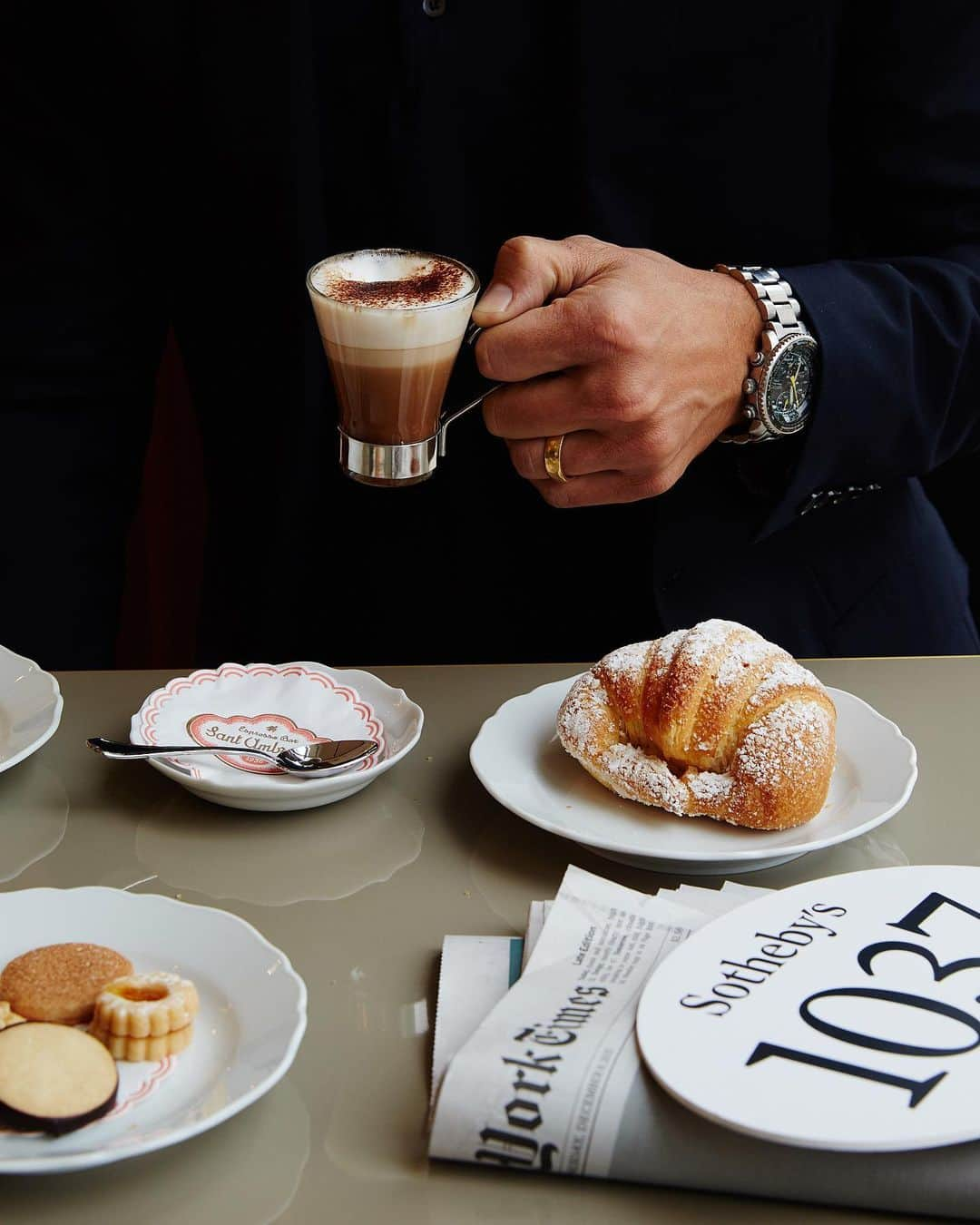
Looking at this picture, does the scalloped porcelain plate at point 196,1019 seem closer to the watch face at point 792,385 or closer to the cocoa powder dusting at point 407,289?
the cocoa powder dusting at point 407,289

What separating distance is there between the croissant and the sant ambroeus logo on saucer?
0.23m

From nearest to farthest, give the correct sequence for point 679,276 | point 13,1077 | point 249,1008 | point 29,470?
point 13,1077, point 249,1008, point 679,276, point 29,470

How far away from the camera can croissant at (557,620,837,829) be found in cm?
97

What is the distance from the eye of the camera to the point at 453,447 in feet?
5.16

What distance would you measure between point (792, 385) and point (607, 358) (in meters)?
0.25

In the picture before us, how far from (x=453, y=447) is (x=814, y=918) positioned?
883 millimetres

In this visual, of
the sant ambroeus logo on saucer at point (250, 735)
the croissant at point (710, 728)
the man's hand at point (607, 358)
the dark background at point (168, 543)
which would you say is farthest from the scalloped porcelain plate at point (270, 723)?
the dark background at point (168, 543)

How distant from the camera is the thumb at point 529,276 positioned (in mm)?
1104

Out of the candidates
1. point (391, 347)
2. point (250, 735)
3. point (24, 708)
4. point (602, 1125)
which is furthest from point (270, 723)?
point (602, 1125)

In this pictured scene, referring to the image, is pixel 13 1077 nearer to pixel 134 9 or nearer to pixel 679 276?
pixel 679 276

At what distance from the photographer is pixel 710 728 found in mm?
1006

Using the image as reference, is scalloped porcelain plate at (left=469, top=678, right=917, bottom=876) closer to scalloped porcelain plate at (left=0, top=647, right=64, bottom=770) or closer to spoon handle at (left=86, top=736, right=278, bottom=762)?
spoon handle at (left=86, top=736, right=278, bottom=762)

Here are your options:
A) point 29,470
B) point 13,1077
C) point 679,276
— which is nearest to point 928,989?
point 13,1077

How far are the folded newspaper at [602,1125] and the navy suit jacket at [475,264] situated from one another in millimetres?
746
